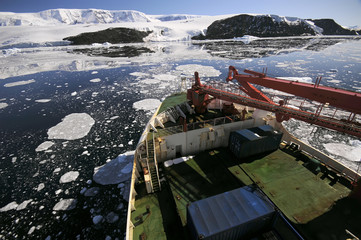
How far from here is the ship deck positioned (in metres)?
9.12

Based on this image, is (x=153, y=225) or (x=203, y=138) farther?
(x=203, y=138)

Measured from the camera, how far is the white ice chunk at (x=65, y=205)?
1317 centimetres

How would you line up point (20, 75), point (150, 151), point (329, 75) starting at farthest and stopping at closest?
point (20, 75) < point (329, 75) < point (150, 151)

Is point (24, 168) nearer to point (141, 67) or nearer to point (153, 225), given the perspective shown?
point (153, 225)

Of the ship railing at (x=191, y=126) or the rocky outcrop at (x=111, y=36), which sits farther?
the rocky outcrop at (x=111, y=36)

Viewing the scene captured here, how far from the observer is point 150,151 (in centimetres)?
1291

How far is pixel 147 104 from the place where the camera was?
30.5m

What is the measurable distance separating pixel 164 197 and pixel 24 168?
643 inches

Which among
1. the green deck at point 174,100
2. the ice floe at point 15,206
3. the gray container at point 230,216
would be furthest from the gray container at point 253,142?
the ice floe at point 15,206

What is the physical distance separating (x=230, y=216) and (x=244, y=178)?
4979 mm

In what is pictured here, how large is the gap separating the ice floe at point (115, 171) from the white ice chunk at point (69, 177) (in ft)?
5.94

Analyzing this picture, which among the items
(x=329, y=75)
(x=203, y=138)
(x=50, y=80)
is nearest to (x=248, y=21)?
(x=329, y=75)

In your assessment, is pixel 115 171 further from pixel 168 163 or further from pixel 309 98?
pixel 309 98

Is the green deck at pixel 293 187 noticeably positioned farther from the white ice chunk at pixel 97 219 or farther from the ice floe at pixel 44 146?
the ice floe at pixel 44 146
